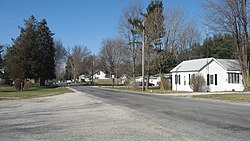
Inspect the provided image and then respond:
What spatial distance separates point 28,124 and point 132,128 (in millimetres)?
4139

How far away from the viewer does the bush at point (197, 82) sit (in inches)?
1596

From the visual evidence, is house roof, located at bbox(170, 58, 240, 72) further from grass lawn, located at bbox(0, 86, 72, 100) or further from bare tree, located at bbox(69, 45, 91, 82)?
bare tree, located at bbox(69, 45, 91, 82)

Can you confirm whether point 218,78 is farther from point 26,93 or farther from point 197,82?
point 26,93

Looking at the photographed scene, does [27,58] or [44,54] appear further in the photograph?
[44,54]

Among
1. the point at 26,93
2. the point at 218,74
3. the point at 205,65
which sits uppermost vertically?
the point at 205,65

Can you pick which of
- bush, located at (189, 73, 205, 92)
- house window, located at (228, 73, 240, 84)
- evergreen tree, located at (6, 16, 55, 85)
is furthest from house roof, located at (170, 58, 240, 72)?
evergreen tree, located at (6, 16, 55, 85)

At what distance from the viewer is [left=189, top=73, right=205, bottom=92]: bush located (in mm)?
40531

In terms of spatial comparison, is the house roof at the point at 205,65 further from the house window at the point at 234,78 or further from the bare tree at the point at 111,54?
the bare tree at the point at 111,54

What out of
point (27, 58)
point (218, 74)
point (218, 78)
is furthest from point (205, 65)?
point (27, 58)

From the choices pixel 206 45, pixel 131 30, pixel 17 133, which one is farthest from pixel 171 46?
pixel 17 133

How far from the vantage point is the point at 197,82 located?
133ft

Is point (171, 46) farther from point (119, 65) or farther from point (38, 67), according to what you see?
point (119, 65)

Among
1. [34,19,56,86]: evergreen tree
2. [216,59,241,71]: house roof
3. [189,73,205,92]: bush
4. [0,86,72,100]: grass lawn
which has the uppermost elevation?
[34,19,56,86]: evergreen tree

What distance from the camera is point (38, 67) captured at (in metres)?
60.2
